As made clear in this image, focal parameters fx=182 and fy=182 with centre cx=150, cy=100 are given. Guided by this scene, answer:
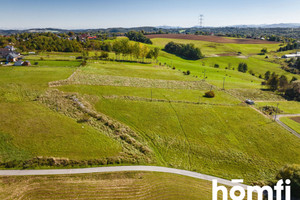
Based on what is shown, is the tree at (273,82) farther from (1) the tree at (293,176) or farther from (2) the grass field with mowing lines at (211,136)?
(1) the tree at (293,176)

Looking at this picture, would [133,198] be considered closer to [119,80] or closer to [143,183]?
[143,183]

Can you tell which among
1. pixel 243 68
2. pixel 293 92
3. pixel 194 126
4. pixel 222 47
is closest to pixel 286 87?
pixel 293 92

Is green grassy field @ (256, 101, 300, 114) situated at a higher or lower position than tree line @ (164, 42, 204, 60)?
lower

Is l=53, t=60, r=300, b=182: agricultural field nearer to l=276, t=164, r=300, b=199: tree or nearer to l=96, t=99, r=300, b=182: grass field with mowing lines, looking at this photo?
l=96, t=99, r=300, b=182: grass field with mowing lines

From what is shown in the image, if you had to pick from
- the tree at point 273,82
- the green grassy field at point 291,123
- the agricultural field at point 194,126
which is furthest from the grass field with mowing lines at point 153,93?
the tree at point 273,82

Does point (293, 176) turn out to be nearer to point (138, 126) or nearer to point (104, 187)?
point (104, 187)

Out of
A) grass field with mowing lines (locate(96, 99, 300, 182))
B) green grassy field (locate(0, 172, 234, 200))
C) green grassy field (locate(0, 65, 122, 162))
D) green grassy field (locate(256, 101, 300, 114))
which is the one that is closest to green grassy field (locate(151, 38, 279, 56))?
green grassy field (locate(256, 101, 300, 114))

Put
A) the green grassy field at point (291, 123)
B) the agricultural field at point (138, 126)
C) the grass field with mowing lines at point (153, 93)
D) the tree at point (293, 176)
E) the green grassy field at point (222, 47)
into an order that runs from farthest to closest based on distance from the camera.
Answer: the green grassy field at point (222, 47), the grass field with mowing lines at point (153, 93), the green grassy field at point (291, 123), the agricultural field at point (138, 126), the tree at point (293, 176)
